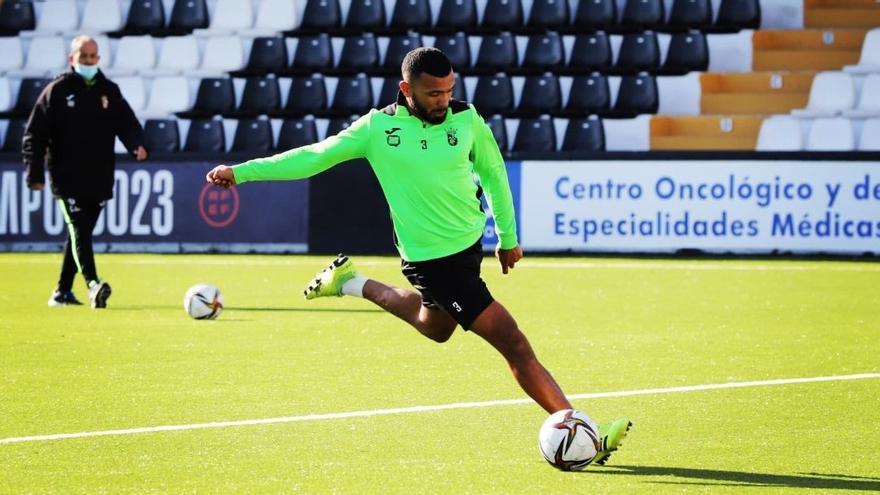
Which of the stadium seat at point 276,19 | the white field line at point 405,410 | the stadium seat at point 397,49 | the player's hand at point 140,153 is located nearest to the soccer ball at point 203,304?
the player's hand at point 140,153

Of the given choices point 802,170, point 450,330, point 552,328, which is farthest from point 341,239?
point 450,330

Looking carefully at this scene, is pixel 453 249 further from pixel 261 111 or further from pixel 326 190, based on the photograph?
pixel 261 111

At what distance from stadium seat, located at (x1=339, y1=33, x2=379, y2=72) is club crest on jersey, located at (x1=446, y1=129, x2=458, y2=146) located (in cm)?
1850

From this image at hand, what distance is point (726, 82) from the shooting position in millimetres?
25562

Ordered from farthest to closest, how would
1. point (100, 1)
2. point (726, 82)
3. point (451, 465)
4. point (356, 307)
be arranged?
point (100, 1)
point (726, 82)
point (356, 307)
point (451, 465)

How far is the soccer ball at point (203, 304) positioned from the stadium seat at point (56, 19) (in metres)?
15.0

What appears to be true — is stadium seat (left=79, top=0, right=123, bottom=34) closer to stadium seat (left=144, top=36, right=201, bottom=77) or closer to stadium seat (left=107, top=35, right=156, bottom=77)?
stadium seat (left=107, top=35, right=156, bottom=77)

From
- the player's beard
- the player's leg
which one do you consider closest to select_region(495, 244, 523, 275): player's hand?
the player's leg

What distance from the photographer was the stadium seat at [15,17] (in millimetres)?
27859

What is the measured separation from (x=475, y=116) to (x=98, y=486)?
2434 millimetres

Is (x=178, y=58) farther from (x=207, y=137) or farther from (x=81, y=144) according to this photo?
→ (x=81, y=144)

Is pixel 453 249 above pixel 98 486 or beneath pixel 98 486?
above

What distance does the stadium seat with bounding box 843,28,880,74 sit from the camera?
966 inches

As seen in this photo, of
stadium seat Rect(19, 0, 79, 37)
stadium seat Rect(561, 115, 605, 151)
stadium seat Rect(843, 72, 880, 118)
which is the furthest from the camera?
stadium seat Rect(19, 0, 79, 37)
